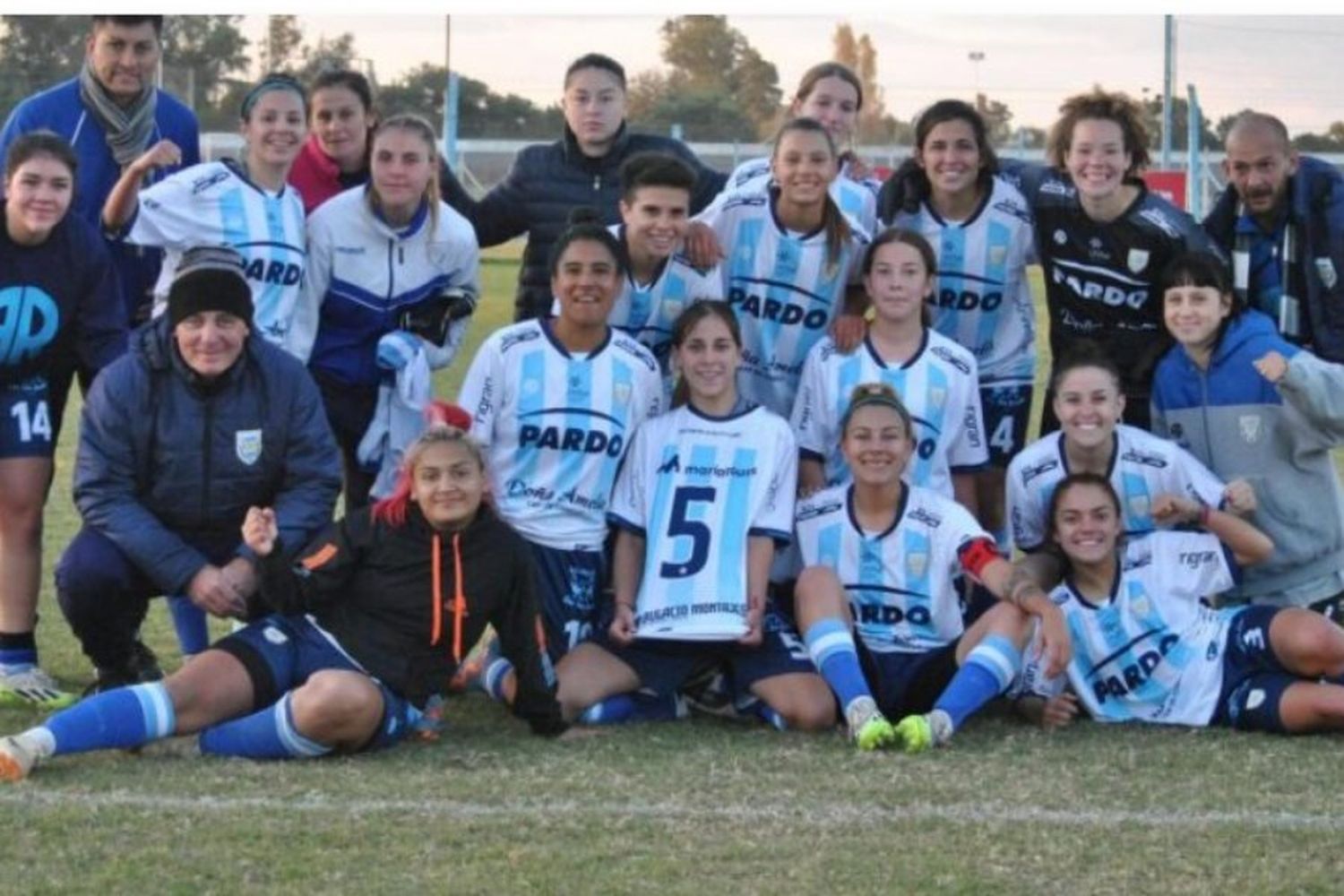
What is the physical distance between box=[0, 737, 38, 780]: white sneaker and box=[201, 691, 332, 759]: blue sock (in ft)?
1.41

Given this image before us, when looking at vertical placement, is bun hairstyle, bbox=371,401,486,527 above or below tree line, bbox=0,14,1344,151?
below

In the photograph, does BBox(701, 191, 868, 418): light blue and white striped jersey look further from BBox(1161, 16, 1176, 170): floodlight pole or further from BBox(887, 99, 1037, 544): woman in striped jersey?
BBox(1161, 16, 1176, 170): floodlight pole

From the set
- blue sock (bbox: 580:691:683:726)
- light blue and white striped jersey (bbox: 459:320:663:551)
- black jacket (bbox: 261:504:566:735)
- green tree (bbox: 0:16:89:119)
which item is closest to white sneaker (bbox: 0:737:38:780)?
black jacket (bbox: 261:504:566:735)

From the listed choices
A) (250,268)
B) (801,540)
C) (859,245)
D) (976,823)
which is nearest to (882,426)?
(801,540)

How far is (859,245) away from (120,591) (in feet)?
7.70

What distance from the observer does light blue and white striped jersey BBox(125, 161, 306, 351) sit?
5863 mm

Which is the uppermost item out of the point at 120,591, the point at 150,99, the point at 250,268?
the point at 150,99

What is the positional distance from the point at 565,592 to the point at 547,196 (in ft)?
4.74

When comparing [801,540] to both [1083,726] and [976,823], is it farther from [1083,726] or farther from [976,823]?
[976,823]

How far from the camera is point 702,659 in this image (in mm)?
5574

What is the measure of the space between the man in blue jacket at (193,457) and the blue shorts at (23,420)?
0.43 meters

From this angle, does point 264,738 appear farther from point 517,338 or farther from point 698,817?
point 517,338

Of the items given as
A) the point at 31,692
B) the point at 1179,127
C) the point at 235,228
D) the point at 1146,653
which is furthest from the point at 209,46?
the point at 1146,653

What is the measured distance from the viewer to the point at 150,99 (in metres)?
6.28
